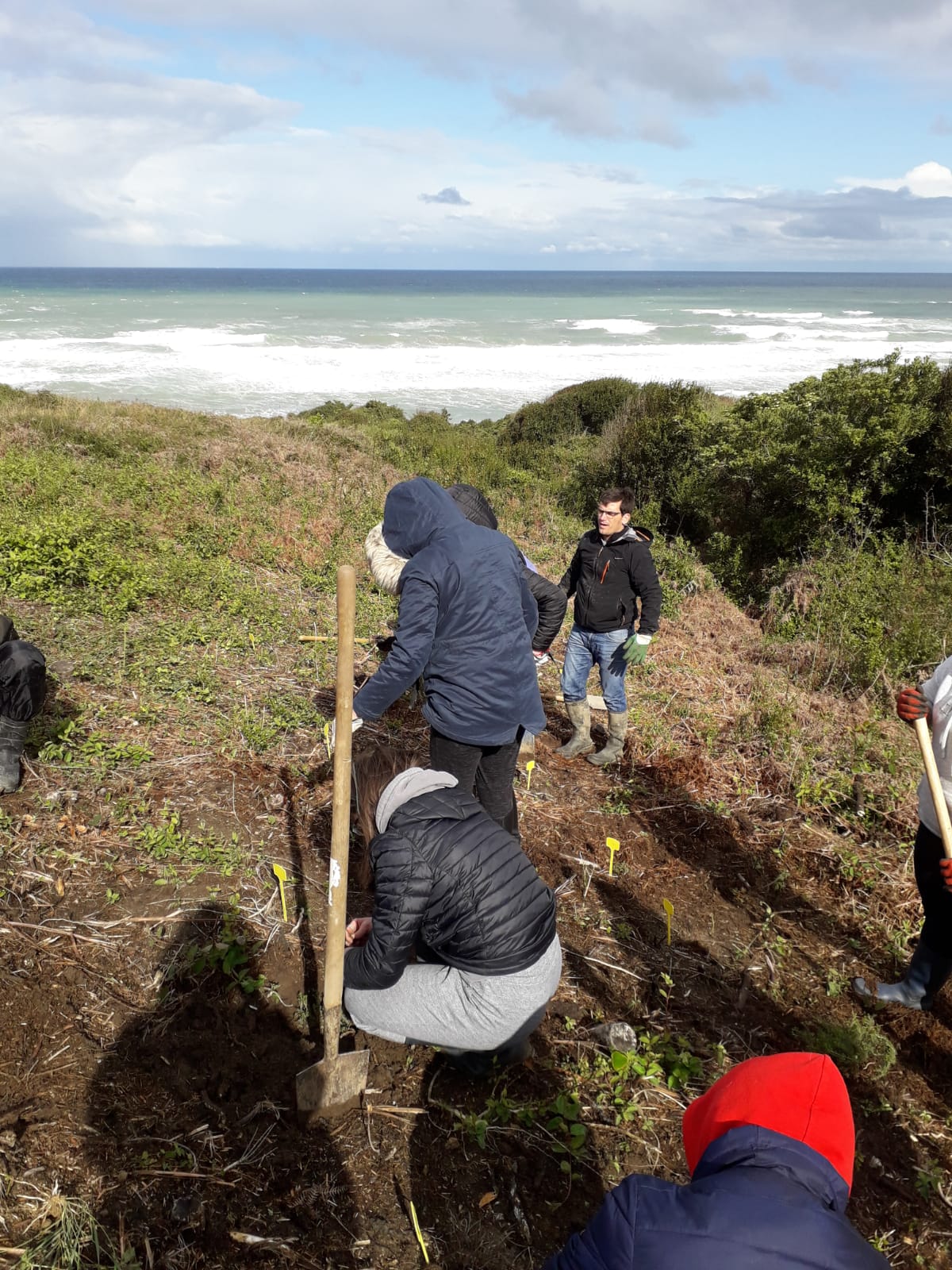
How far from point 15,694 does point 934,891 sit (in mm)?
4163

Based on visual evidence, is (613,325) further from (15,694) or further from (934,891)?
(934,891)

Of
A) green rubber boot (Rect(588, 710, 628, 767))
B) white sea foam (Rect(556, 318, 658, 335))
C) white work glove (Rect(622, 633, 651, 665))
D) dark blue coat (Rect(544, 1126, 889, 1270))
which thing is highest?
white sea foam (Rect(556, 318, 658, 335))

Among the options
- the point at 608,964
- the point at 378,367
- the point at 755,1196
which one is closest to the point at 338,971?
the point at 608,964

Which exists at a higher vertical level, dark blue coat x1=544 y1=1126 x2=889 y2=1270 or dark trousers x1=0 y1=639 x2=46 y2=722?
dark trousers x1=0 y1=639 x2=46 y2=722

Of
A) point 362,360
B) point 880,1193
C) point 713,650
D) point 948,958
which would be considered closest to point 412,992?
point 880,1193

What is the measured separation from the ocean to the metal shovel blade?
17.9m

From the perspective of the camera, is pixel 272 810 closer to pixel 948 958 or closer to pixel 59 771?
pixel 59 771

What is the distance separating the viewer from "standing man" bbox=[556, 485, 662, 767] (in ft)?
15.2

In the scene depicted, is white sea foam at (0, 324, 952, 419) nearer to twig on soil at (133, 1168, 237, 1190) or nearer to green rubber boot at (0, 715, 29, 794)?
green rubber boot at (0, 715, 29, 794)

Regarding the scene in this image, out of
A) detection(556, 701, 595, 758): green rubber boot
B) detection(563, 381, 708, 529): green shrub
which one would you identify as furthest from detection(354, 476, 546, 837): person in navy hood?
detection(563, 381, 708, 529): green shrub

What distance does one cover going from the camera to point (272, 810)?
4094 millimetres

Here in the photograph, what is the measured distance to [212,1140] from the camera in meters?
2.36

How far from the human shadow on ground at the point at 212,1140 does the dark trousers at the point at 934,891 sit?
2.34m

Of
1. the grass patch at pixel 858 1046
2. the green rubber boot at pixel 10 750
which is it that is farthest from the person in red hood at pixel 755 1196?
the green rubber boot at pixel 10 750
